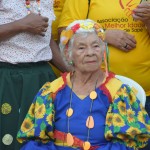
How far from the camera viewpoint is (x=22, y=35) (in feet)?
12.6

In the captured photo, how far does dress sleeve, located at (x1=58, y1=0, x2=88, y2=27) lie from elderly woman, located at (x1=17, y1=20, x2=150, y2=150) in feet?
1.98

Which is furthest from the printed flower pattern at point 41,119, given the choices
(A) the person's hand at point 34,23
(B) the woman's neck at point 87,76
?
(A) the person's hand at point 34,23

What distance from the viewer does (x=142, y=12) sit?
3820 mm

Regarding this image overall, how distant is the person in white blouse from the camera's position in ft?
12.4

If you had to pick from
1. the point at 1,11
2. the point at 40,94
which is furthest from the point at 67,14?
the point at 40,94

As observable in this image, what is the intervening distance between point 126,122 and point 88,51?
1.79ft

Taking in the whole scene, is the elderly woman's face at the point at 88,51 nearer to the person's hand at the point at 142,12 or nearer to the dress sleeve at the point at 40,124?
the dress sleeve at the point at 40,124

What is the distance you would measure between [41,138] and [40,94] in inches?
12.5

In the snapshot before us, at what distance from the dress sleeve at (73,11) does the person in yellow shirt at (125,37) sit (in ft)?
0.21

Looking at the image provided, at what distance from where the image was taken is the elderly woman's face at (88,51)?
339cm

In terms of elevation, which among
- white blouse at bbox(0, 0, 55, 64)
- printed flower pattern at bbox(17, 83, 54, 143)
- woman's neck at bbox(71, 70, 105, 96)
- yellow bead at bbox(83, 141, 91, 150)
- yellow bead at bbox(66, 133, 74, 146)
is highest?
white blouse at bbox(0, 0, 55, 64)

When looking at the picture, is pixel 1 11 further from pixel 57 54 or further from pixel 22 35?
pixel 57 54

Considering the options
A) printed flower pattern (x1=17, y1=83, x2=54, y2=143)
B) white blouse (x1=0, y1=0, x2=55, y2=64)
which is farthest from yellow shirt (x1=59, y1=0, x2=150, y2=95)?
printed flower pattern (x1=17, y1=83, x2=54, y2=143)

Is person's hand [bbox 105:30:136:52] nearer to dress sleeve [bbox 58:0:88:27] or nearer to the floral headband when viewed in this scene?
dress sleeve [bbox 58:0:88:27]
